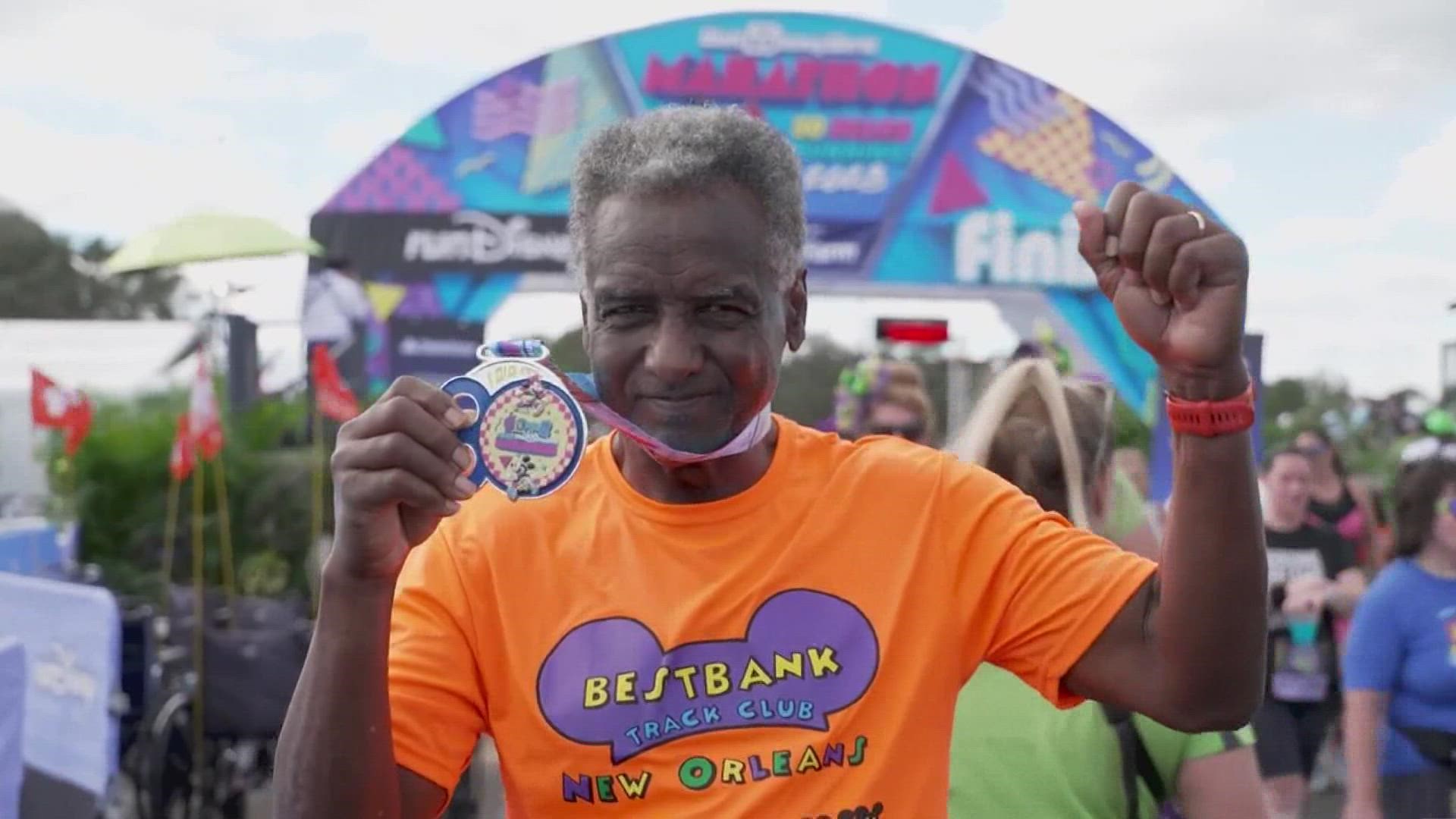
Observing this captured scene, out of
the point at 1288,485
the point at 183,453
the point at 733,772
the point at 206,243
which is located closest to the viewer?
the point at 733,772

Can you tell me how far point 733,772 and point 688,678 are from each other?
112 mm

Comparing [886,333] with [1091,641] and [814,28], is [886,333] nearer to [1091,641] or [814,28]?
[814,28]

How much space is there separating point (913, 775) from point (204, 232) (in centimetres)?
788

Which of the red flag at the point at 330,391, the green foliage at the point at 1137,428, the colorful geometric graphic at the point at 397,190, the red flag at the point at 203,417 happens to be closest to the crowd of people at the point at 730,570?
the red flag at the point at 330,391

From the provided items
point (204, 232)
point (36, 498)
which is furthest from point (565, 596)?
point (36, 498)

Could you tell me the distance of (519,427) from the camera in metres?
1.53

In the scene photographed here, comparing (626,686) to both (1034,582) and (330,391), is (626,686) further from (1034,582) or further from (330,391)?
(330,391)

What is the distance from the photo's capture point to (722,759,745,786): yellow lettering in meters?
1.56

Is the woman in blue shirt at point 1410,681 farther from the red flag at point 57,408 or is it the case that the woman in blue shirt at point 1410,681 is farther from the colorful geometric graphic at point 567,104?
the colorful geometric graphic at point 567,104

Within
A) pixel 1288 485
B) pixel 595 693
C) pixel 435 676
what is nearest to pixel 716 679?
pixel 595 693

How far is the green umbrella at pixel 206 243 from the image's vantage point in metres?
8.39

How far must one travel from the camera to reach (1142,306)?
150 cm

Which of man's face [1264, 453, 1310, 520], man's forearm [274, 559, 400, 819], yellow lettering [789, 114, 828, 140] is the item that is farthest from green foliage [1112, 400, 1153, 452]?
man's forearm [274, 559, 400, 819]

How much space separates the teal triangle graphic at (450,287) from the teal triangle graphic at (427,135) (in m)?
1.08
